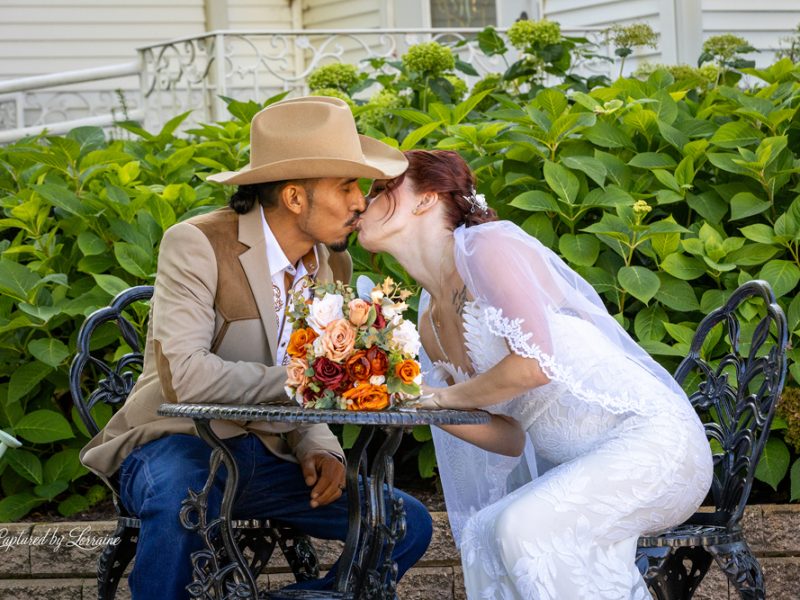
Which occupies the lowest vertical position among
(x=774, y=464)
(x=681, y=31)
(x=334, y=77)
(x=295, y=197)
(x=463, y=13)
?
(x=774, y=464)

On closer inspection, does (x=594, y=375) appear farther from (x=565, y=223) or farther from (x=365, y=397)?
(x=565, y=223)

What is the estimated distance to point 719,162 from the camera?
4.41m

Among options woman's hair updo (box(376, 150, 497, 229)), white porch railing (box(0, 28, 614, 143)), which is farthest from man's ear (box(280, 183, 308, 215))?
white porch railing (box(0, 28, 614, 143))

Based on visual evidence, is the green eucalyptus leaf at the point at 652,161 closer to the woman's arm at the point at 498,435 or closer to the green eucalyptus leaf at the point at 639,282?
the green eucalyptus leaf at the point at 639,282

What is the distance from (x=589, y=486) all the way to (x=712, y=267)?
162 centimetres

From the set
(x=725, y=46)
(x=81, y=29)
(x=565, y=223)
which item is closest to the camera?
(x=565, y=223)

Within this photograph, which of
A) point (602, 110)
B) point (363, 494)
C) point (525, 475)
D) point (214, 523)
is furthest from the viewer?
point (602, 110)

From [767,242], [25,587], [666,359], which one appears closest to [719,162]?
[767,242]

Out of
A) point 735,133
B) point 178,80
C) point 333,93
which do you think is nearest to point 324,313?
point 735,133

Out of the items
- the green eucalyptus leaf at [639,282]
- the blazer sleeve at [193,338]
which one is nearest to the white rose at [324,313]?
the blazer sleeve at [193,338]

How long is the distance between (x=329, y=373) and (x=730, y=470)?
4.25 ft

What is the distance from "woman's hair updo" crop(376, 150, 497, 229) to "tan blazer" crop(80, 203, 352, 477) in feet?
1.49

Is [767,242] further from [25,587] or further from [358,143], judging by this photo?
[25,587]

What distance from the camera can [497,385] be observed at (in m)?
2.90
